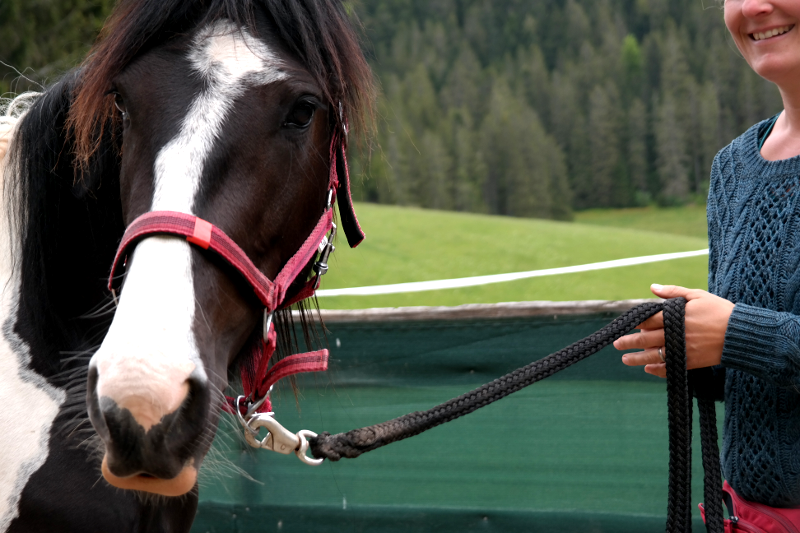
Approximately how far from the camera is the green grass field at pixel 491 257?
11.8 meters

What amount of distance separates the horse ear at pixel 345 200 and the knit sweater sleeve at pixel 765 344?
81cm

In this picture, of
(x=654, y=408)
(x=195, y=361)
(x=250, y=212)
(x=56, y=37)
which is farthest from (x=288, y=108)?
(x=56, y=37)

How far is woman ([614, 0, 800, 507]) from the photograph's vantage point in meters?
1.16

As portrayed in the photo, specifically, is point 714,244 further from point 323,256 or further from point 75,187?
point 75,187

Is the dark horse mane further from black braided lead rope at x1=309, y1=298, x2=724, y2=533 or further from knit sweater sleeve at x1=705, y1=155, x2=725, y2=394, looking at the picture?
knit sweater sleeve at x1=705, y1=155, x2=725, y2=394

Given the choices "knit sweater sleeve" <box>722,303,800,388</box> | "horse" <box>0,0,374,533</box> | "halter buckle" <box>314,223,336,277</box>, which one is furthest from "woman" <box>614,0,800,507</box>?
"horse" <box>0,0,374,533</box>

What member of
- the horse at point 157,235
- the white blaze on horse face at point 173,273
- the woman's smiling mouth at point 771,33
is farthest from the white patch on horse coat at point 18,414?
the woman's smiling mouth at point 771,33

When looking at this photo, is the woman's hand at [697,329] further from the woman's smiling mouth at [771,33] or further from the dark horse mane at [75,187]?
the dark horse mane at [75,187]

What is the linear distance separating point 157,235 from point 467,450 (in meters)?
1.88

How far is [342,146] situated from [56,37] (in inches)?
419

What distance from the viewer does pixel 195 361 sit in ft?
3.36

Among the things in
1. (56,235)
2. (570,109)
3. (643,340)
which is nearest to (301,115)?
(56,235)

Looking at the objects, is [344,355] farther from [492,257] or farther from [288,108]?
[492,257]

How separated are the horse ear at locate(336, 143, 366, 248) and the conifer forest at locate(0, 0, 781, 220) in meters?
45.4
